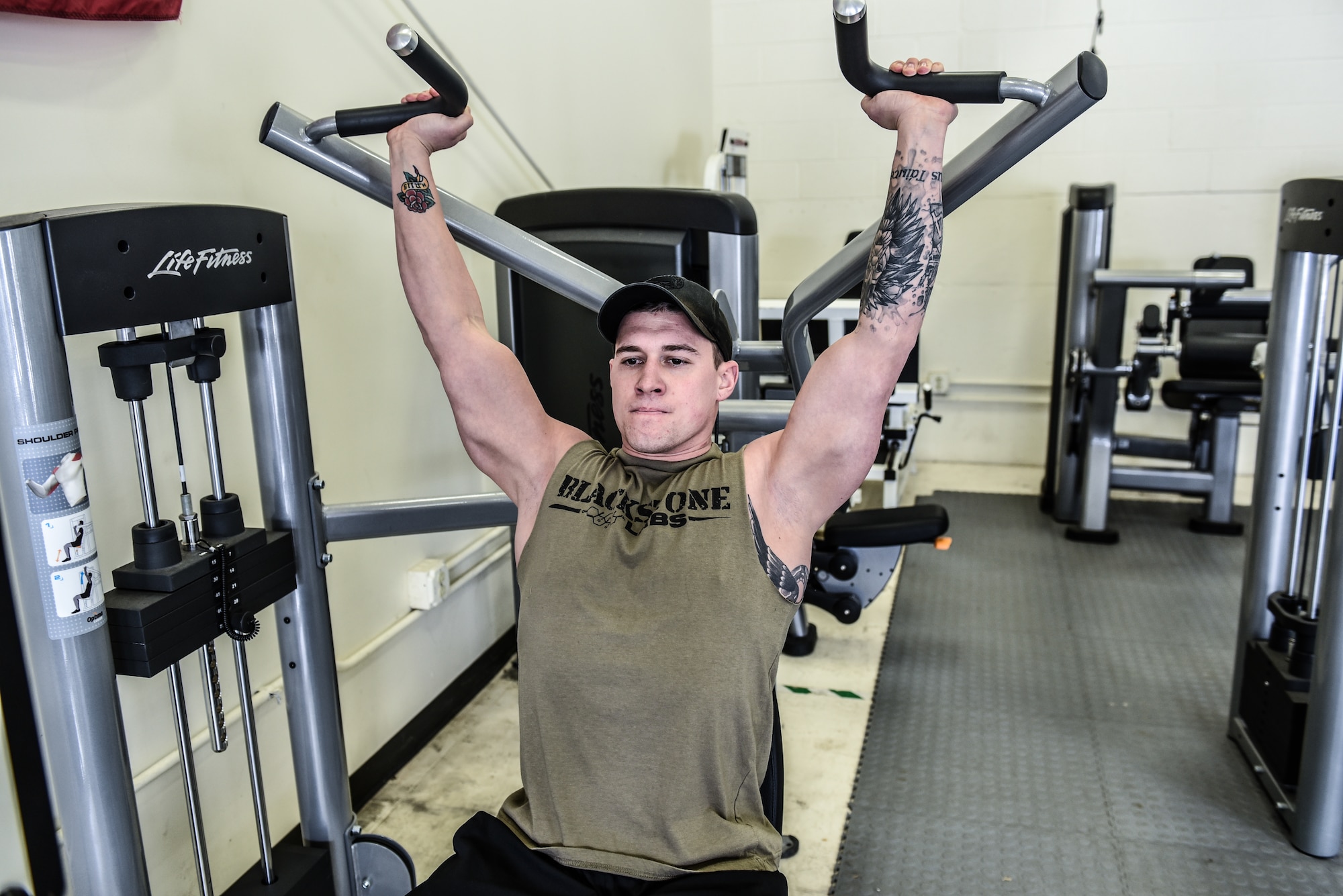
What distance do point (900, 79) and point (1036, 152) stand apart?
3.58 metres

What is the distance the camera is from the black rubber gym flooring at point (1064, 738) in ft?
5.94

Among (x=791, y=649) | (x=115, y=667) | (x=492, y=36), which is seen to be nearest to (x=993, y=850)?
(x=791, y=649)

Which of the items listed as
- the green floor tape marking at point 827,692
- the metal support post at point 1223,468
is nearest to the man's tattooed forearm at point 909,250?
the green floor tape marking at point 827,692

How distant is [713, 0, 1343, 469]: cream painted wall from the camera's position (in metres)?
3.98

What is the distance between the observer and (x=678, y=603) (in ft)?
3.84

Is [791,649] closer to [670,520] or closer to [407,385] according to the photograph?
[407,385]

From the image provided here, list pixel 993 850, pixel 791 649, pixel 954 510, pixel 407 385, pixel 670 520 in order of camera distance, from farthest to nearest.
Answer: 1. pixel 954 510
2. pixel 791 649
3. pixel 407 385
4. pixel 993 850
5. pixel 670 520

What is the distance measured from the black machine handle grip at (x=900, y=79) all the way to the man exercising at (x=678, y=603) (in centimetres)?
3

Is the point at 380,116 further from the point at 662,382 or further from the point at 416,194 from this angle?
the point at 662,382

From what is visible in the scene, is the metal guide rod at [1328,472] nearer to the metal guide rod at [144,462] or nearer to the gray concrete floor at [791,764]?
the gray concrete floor at [791,764]

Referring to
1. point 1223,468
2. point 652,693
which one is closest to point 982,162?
point 652,693

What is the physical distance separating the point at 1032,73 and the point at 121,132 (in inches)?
149

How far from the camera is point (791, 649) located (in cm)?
276

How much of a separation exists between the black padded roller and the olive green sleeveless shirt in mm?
504
